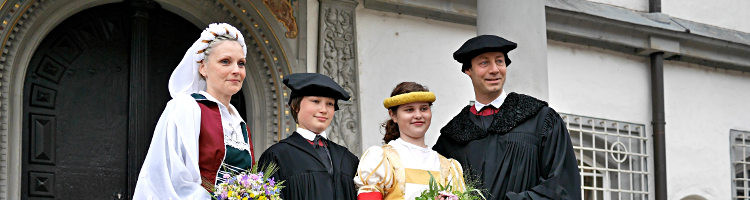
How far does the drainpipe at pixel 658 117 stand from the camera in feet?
38.0

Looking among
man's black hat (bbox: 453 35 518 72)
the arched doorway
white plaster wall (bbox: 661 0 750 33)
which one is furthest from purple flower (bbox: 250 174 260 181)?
white plaster wall (bbox: 661 0 750 33)

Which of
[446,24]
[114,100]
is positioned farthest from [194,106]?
[446,24]

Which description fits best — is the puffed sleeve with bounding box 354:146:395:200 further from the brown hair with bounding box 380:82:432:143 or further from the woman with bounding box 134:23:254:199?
the woman with bounding box 134:23:254:199

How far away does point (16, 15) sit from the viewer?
26.0 feet

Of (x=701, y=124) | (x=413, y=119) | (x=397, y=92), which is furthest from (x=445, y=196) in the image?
(x=701, y=124)

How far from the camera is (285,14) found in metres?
9.24

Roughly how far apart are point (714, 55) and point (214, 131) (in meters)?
7.94

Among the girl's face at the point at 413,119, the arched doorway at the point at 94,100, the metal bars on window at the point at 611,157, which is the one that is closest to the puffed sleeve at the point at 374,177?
the girl's face at the point at 413,119

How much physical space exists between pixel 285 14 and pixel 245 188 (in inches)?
175

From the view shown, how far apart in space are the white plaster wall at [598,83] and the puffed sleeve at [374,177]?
5.30 m

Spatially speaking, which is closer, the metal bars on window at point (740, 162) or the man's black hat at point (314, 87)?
the man's black hat at point (314, 87)

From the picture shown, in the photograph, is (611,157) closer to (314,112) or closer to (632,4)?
(632,4)

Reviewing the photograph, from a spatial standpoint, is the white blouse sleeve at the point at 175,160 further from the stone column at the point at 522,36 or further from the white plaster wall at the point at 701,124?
the white plaster wall at the point at 701,124

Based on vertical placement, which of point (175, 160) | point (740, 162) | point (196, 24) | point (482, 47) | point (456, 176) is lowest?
point (740, 162)
